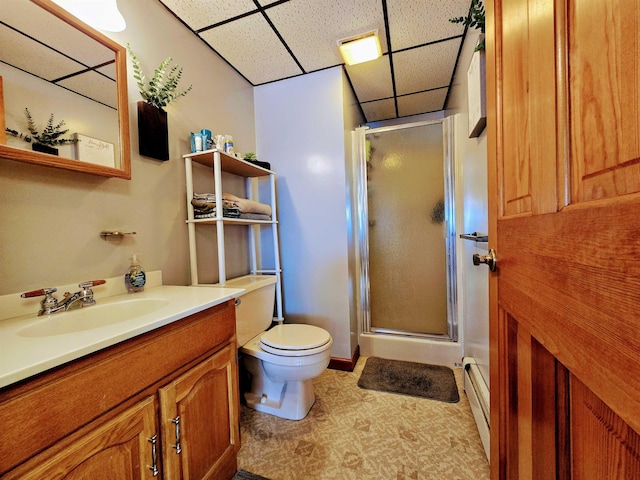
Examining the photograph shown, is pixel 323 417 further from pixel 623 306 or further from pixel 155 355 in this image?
pixel 623 306

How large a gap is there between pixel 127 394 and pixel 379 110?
2.80m

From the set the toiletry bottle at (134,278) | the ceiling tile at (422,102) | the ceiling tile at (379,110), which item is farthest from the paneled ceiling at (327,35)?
the toiletry bottle at (134,278)

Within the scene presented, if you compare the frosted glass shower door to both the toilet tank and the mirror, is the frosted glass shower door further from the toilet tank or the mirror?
the mirror

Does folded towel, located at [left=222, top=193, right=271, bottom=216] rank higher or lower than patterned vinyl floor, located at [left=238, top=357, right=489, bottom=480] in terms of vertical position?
higher

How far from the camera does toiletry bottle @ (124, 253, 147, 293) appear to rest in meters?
1.11

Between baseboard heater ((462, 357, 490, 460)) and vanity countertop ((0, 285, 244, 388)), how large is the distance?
4.30 ft

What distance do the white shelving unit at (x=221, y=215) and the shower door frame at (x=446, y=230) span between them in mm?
740

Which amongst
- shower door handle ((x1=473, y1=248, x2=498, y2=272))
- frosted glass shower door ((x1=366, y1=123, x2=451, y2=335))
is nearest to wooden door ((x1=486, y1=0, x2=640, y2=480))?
shower door handle ((x1=473, y1=248, x2=498, y2=272))

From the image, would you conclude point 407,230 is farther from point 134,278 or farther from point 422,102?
point 134,278

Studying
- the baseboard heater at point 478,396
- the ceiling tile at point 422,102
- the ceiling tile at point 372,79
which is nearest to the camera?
the baseboard heater at point 478,396

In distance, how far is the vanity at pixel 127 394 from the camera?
507mm

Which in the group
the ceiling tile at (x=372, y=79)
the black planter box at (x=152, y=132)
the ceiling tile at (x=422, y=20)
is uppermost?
the ceiling tile at (x=372, y=79)

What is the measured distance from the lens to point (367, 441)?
4.12 ft

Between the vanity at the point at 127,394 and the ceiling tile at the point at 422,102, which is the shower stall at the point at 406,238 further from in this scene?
the vanity at the point at 127,394
